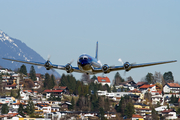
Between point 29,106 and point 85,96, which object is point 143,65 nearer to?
point 29,106

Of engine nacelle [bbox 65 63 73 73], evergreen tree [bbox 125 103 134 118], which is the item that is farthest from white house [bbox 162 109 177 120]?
engine nacelle [bbox 65 63 73 73]

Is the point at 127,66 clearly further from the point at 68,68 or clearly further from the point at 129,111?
the point at 129,111

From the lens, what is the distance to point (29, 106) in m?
162

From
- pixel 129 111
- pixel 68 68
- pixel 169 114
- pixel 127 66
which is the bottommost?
pixel 169 114

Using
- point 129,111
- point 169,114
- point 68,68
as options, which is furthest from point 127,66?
point 169,114

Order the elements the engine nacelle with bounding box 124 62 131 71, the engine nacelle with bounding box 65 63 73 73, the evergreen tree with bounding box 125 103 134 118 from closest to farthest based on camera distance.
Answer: the engine nacelle with bounding box 124 62 131 71, the engine nacelle with bounding box 65 63 73 73, the evergreen tree with bounding box 125 103 134 118

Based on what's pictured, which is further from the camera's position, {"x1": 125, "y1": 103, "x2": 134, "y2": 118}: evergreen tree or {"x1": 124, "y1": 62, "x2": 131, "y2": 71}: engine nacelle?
{"x1": 125, "y1": 103, "x2": 134, "y2": 118}: evergreen tree

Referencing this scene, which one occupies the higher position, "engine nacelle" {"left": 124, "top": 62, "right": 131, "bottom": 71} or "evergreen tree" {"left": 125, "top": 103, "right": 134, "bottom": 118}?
"engine nacelle" {"left": 124, "top": 62, "right": 131, "bottom": 71}

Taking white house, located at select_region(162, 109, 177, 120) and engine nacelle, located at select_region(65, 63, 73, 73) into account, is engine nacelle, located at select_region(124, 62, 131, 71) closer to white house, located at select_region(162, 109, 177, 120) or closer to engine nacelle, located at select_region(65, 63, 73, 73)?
engine nacelle, located at select_region(65, 63, 73, 73)

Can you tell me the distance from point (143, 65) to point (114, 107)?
118 metres

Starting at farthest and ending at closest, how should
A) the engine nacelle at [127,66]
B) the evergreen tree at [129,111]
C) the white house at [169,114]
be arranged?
the white house at [169,114] < the evergreen tree at [129,111] < the engine nacelle at [127,66]

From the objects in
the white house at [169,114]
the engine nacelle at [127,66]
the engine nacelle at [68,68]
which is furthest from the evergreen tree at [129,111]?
the engine nacelle at [127,66]

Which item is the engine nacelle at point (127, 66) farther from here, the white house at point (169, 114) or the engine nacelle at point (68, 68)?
the white house at point (169, 114)

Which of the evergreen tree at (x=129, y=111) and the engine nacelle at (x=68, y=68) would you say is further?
the evergreen tree at (x=129, y=111)
